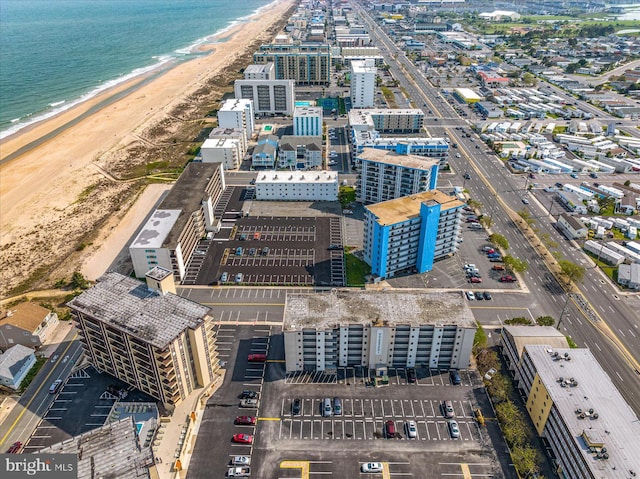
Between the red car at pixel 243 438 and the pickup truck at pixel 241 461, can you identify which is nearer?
the pickup truck at pixel 241 461

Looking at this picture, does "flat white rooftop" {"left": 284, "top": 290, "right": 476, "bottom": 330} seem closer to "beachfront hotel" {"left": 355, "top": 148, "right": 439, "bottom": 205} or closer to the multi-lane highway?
the multi-lane highway

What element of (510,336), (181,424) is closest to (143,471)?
(181,424)

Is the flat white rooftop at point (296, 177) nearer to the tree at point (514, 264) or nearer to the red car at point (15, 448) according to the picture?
the tree at point (514, 264)

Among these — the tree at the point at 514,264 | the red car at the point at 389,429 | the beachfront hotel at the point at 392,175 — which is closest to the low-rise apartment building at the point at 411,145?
the beachfront hotel at the point at 392,175

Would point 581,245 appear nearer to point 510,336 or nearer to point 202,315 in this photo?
point 510,336

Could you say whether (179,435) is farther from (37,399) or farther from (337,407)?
(37,399)
